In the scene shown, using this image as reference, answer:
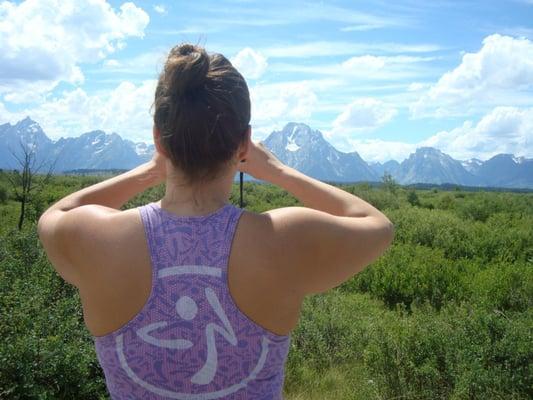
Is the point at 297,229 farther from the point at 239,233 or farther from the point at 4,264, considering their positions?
the point at 4,264

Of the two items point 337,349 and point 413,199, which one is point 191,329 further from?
point 413,199

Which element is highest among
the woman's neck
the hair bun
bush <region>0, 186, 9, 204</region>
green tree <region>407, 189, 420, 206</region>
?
the hair bun

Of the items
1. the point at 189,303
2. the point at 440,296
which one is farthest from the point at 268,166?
the point at 440,296

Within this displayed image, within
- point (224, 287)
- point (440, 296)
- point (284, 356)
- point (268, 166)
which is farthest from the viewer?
point (440, 296)

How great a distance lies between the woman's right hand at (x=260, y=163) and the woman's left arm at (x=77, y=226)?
213 millimetres

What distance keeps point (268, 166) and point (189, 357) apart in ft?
1.69

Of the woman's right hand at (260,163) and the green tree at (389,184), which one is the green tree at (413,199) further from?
the woman's right hand at (260,163)

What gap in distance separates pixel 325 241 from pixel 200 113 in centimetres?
36

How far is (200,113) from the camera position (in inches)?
41.0

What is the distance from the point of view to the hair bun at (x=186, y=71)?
106cm

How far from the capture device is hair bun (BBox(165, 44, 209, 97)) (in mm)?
1057

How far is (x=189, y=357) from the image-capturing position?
3.41 feet

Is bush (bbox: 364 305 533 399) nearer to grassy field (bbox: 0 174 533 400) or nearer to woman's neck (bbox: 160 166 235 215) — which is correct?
grassy field (bbox: 0 174 533 400)

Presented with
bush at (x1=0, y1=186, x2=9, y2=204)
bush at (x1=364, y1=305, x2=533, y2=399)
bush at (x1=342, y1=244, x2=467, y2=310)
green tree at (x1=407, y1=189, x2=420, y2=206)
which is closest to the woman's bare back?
bush at (x1=364, y1=305, x2=533, y2=399)
